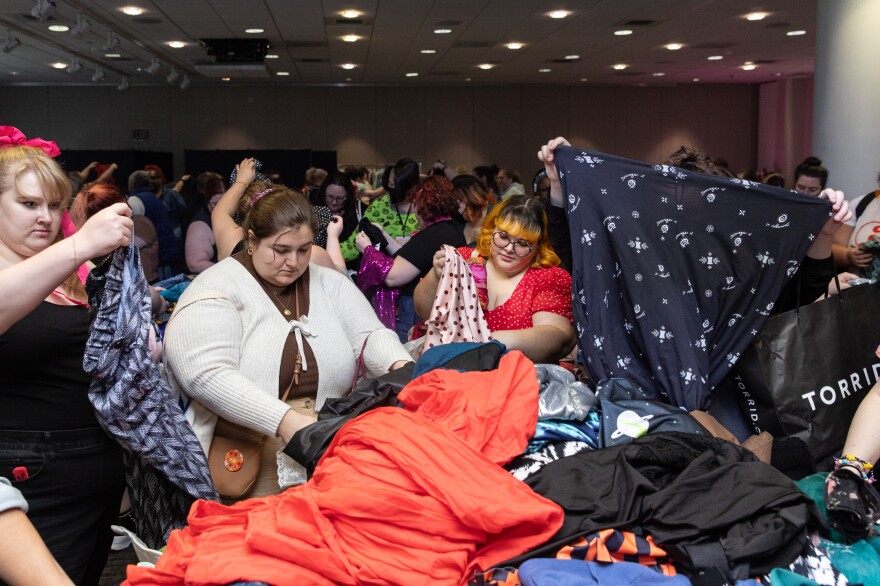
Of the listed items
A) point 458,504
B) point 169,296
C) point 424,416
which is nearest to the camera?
point 458,504

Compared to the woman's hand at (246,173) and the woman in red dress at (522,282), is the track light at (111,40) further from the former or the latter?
the woman in red dress at (522,282)

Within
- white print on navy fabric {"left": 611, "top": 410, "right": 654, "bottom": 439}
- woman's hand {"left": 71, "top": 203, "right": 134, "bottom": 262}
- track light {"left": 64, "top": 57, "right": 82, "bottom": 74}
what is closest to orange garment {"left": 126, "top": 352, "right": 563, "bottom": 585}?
white print on navy fabric {"left": 611, "top": 410, "right": 654, "bottom": 439}

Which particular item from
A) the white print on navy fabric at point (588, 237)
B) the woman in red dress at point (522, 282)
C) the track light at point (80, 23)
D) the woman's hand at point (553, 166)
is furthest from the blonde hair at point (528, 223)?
the track light at point (80, 23)

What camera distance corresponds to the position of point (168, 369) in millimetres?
2377

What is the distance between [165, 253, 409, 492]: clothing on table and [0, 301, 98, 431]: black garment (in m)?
0.26

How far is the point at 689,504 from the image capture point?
1675 millimetres

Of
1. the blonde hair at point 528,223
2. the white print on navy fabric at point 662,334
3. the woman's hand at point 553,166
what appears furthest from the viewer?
the blonde hair at point 528,223

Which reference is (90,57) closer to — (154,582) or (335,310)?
(335,310)

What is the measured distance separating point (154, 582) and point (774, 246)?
1814 mm

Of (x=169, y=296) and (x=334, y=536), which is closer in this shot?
(x=334, y=536)

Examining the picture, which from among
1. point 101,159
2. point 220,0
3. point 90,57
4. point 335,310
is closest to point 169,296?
point 335,310

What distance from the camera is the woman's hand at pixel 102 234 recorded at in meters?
1.77

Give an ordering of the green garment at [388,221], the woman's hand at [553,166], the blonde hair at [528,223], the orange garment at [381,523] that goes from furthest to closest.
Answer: the green garment at [388,221]
the blonde hair at [528,223]
the woman's hand at [553,166]
the orange garment at [381,523]

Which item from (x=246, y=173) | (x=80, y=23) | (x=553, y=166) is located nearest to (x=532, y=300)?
(x=553, y=166)
